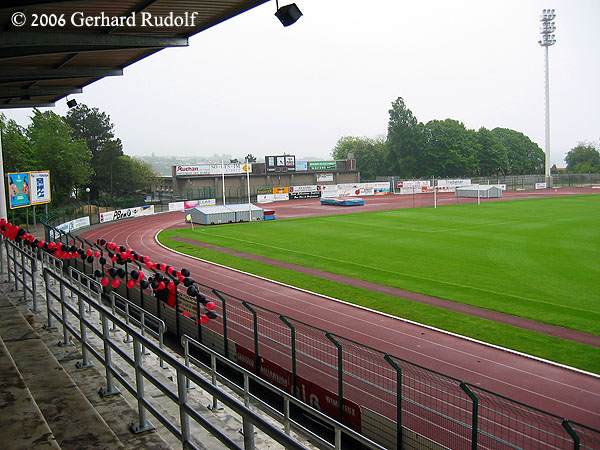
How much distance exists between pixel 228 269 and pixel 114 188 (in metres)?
56.1

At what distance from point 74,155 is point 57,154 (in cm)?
172

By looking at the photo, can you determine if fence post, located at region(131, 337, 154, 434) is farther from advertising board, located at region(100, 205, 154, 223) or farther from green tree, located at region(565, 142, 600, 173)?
green tree, located at region(565, 142, 600, 173)

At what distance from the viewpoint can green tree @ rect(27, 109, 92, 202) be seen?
59.7m

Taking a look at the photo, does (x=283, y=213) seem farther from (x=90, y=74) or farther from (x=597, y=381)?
(x=597, y=381)

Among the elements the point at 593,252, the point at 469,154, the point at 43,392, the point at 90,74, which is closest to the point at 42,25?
the point at 90,74

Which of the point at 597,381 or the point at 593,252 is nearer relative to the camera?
the point at 597,381

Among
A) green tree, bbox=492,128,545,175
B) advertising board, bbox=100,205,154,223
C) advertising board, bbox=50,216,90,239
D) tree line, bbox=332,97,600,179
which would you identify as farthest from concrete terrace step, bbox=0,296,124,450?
green tree, bbox=492,128,545,175

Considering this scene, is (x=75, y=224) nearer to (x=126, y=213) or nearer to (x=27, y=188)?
(x=126, y=213)

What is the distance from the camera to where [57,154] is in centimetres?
6012

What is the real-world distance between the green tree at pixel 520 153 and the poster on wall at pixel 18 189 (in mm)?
105402

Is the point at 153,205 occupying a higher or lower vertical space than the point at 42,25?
lower

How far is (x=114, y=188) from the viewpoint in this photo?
77.5m

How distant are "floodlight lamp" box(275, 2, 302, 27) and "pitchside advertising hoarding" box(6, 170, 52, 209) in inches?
905

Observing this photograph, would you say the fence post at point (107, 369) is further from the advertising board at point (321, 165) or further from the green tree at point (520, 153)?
the green tree at point (520, 153)
